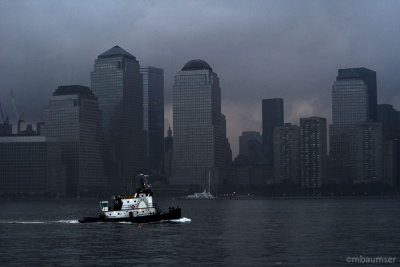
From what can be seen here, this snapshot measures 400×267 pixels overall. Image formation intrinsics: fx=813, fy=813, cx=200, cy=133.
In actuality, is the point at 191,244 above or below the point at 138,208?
below

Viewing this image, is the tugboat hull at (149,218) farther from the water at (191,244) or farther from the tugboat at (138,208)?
the water at (191,244)

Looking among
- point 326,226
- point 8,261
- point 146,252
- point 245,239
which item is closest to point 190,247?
point 146,252

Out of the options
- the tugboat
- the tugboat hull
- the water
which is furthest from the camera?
the tugboat

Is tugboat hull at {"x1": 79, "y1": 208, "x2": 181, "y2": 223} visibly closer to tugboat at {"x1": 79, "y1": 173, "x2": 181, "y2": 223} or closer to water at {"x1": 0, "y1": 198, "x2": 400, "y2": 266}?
tugboat at {"x1": 79, "y1": 173, "x2": 181, "y2": 223}

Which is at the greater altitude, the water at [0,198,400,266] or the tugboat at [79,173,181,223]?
the tugboat at [79,173,181,223]

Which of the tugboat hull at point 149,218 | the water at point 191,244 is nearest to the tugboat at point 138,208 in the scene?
the tugboat hull at point 149,218

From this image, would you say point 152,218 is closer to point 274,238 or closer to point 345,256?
point 274,238

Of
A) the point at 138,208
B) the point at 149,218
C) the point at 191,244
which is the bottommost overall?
the point at 191,244

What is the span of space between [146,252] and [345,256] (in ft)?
90.0

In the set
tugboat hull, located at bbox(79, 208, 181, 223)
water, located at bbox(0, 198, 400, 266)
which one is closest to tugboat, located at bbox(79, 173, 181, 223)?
tugboat hull, located at bbox(79, 208, 181, 223)

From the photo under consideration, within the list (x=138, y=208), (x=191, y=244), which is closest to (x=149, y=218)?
(x=138, y=208)

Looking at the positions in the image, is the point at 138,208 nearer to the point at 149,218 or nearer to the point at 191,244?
the point at 149,218

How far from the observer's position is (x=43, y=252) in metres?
116

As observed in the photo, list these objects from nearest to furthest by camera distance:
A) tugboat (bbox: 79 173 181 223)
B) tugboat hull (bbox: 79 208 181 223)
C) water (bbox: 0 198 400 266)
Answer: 1. water (bbox: 0 198 400 266)
2. tugboat hull (bbox: 79 208 181 223)
3. tugboat (bbox: 79 173 181 223)
